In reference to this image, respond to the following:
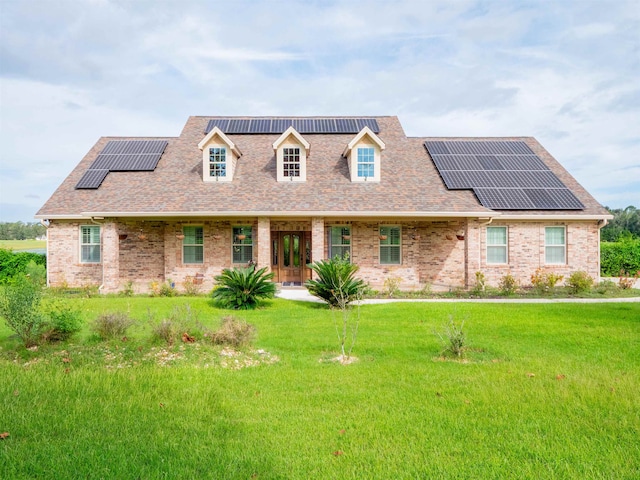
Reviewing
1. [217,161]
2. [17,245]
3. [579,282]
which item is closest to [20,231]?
[17,245]

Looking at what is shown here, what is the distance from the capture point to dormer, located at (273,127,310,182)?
685 inches

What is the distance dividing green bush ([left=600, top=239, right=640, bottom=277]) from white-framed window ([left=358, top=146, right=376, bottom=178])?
46.9 ft

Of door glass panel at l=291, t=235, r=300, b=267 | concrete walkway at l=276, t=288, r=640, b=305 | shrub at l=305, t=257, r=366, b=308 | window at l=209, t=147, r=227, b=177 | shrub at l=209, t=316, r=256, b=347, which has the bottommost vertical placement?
Result: concrete walkway at l=276, t=288, r=640, b=305

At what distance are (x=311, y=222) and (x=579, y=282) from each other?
34.7 ft

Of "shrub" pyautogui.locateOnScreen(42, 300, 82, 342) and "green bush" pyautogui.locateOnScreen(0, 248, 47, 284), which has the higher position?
"green bush" pyautogui.locateOnScreen(0, 248, 47, 284)

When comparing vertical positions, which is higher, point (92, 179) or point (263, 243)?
point (92, 179)

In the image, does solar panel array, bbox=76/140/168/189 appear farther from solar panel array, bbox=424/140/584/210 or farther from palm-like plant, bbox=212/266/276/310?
solar panel array, bbox=424/140/584/210

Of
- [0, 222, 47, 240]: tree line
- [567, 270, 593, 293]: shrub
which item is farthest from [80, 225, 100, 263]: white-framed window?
[0, 222, 47, 240]: tree line

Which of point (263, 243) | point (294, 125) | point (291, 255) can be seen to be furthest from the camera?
point (294, 125)

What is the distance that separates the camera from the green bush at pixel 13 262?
1923 cm

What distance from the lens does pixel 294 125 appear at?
21406 millimetres

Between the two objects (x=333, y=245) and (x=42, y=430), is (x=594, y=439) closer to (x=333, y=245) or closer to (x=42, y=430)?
(x=42, y=430)

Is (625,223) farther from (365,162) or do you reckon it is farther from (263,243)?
(263,243)

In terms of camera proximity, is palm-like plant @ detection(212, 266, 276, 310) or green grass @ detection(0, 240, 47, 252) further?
green grass @ detection(0, 240, 47, 252)
